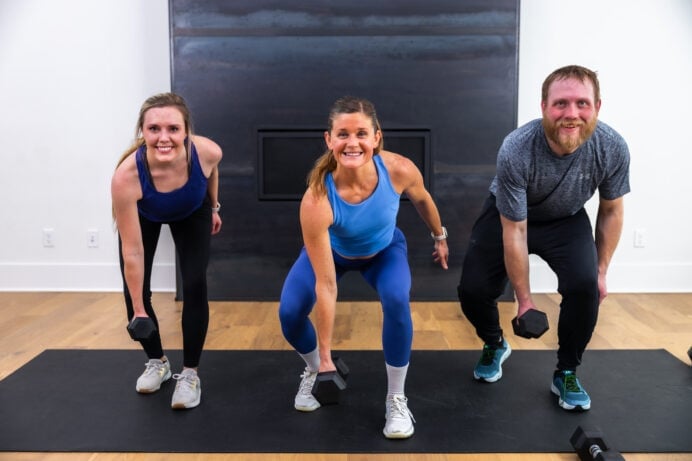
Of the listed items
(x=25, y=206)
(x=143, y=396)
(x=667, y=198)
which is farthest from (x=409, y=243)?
(x=25, y=206)

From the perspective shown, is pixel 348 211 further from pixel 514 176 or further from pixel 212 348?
pixel 212 348

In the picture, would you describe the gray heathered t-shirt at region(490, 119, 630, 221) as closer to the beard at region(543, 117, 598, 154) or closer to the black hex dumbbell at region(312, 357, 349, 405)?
the beard at region(543, 117, 598, 154)

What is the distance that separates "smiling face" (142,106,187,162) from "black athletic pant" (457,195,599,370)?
1142 mm

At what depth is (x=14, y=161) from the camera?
13.0 feet

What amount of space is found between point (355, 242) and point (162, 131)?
2.37 ft

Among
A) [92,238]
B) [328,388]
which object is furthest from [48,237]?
[328,388]

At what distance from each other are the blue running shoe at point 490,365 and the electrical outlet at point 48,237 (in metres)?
2.76

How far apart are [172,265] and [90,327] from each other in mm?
821

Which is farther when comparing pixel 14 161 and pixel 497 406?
pixel 14 161

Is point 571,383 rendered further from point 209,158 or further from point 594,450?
point 209,158

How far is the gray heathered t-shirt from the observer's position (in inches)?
85.2

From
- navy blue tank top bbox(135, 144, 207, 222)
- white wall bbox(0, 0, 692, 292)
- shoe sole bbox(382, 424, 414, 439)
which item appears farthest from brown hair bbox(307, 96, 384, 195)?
white wall bbox(0, 0, 692, 292)

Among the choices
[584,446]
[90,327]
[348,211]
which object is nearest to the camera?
[584,446]

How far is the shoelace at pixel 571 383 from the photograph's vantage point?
2.22 meters
